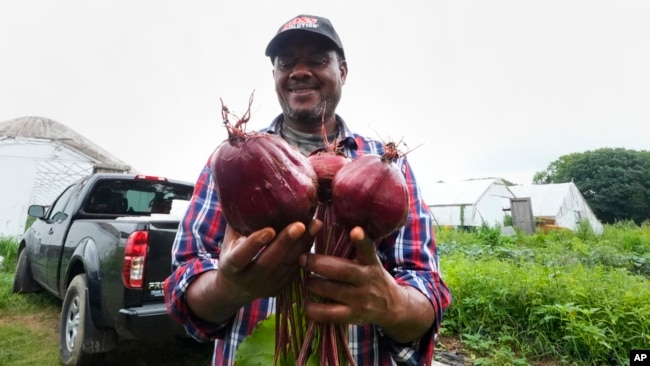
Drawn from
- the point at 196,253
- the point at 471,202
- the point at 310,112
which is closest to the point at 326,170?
the point at 196,253

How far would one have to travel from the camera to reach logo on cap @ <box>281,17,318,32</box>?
64.1 inches

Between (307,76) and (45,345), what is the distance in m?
4.71

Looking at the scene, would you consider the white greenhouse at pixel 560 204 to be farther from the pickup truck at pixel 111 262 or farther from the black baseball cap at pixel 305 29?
the black baseball cap at pixel 305 29

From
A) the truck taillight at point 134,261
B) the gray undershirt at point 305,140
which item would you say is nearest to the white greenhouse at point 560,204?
the truck taillight at point 134,261

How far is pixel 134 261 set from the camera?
3.14 meters

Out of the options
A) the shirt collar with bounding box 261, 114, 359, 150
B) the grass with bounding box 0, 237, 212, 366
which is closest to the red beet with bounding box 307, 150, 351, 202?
the shirt collar with bounding box 261, 114, 359, 150

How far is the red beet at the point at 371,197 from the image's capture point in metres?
0.85

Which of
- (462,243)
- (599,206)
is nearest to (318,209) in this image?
(462,243)

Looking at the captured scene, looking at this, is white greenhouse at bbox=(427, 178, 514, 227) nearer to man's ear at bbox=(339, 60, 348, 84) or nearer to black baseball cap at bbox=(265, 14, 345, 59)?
man's ear at bbox=(339, 60, 348, 84)

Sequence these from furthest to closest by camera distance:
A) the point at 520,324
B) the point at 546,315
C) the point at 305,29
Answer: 1. the point at 520,324
2. the point at 546,315
3. the point at 305,29

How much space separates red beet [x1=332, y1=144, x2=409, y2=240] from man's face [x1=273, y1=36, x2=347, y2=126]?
82cm

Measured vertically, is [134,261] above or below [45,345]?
above

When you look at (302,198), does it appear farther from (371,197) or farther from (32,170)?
(32,170)

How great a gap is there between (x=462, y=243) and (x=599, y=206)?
44.4 metres
